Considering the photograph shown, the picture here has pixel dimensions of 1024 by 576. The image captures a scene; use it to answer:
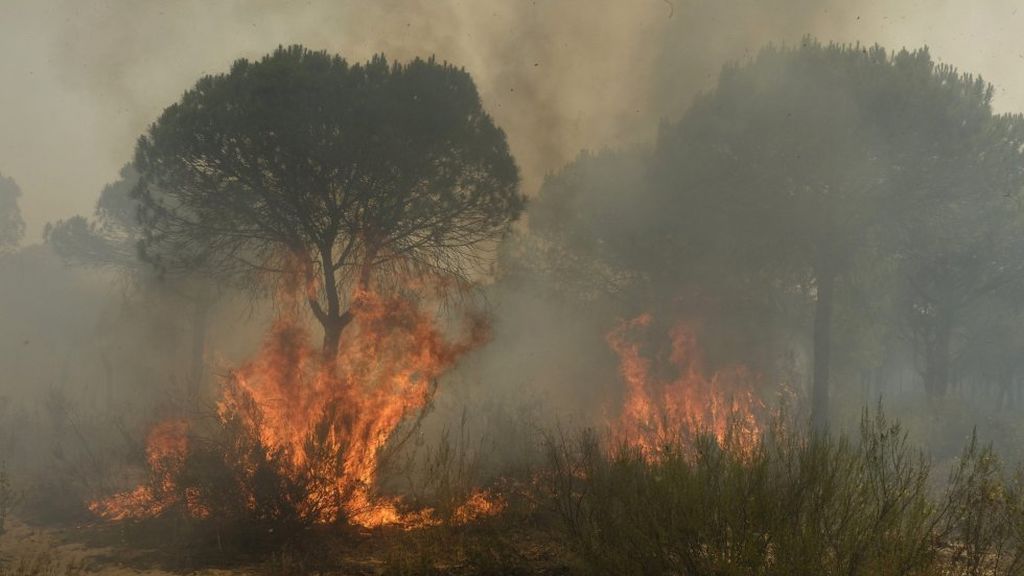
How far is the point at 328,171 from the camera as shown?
14.9 m

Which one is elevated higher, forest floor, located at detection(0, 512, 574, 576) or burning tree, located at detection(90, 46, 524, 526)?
burning tree, located at detection(90, 46, 524, 526)

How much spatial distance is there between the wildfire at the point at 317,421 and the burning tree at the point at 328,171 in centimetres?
163

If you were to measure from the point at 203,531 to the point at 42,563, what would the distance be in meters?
2.16

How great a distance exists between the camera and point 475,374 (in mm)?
28312

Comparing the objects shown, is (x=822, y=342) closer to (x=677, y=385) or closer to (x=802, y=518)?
(x=677, y=385)

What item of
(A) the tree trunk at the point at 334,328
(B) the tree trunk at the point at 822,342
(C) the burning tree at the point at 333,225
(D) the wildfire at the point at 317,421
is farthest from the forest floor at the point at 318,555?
(B) the tree trunk at the point at 822,342

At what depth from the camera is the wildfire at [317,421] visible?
11.0 meters

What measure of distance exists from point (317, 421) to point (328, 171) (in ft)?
18.2

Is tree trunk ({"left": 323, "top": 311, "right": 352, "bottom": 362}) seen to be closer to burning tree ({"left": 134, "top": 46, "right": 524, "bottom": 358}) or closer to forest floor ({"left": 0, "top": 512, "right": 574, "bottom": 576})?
burning tree ({"left": 134, "top": 46, "right": 524, "bottom": 358})

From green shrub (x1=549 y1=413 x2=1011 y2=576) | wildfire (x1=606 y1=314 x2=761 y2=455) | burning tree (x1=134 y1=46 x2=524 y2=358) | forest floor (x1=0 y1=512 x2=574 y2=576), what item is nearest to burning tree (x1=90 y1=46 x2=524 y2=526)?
burning tree (x1=134 y1=46 x2=524 y2=358)

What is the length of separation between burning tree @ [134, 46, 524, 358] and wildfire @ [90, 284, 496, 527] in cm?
163

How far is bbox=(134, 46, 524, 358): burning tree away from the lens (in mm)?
14617

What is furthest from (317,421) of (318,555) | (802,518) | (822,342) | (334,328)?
(822,342)

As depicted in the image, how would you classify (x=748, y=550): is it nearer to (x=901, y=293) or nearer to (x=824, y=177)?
(x=824, y=177)
